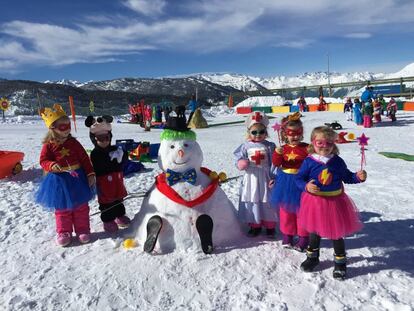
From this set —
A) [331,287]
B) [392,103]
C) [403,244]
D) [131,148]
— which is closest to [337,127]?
[392,103]

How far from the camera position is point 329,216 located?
326cm

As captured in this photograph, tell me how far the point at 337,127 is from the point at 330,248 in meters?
13.5

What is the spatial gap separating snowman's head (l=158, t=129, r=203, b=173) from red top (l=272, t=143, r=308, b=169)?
35.3 inches

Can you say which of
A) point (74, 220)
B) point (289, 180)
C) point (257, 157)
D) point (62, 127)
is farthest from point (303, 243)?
point (62, 127)

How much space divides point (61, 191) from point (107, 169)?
2.15 feet

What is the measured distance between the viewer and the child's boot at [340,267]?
3324mm

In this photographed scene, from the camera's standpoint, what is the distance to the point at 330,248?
400 centimetres

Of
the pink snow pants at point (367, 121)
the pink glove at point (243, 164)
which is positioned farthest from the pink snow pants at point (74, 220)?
the pink snow pants at point (367, 121)

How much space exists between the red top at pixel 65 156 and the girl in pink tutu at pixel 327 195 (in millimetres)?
2504

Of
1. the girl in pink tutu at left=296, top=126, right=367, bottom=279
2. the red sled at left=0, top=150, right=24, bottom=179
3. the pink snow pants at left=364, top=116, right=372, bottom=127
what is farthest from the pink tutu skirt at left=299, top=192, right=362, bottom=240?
the pink snow pants at left=364, top=116, right=372, bottom=127

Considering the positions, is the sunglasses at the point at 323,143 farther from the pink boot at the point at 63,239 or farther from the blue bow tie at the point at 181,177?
the pink boot at the point at 63,239

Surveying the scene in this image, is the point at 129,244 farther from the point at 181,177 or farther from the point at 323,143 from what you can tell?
the point at 323,143

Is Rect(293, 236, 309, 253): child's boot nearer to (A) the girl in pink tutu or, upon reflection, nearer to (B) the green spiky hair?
(A) the girl in pink tutu

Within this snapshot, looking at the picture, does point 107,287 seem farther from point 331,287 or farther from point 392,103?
point 392,103
